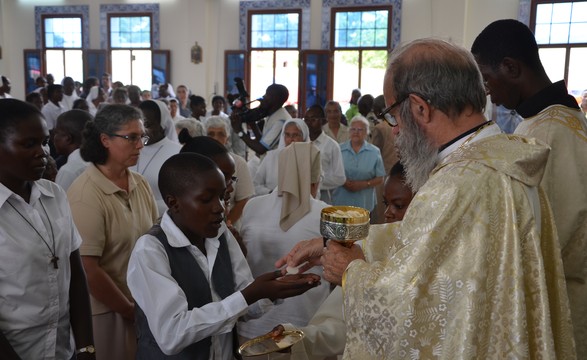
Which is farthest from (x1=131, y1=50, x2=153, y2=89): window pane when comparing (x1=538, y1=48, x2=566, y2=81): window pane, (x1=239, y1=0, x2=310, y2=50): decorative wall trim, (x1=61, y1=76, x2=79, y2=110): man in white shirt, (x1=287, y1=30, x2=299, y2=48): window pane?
(x1=538, y1=48, x2=566, y2=81): window pane

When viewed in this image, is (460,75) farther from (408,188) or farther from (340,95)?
(340,95)

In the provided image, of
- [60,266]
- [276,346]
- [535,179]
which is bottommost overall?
[276,346]

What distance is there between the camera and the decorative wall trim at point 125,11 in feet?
47.5

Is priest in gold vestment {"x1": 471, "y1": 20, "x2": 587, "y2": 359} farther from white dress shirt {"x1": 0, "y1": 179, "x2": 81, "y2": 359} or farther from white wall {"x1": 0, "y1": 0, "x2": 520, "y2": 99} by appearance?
white wall {"x1": 0, "y1": 0, "x2": 520, "y2": 99}

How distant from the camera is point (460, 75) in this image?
160cm

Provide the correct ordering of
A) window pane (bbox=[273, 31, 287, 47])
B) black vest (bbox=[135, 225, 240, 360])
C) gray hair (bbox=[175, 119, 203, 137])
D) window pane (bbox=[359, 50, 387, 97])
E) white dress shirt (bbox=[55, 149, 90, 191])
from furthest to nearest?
window pane (bbox=[273, 31, 287, 47]) < window pane (bbox=[359, 50, 387, 97]) < gray hair (bbox=[175, 119, 203, 137]) < white dress shirt (bbox=[55, 149, 90, 191]) < black vest (bbox=[135, 225, 240, 360])

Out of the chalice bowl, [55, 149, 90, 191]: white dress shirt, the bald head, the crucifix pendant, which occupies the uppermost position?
the bald head

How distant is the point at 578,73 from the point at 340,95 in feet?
16.7

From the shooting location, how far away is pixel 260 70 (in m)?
14.1

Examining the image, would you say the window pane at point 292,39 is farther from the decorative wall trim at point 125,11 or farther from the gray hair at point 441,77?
the gray hair at point 441,77

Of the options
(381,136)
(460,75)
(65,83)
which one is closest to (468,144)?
(460,75)

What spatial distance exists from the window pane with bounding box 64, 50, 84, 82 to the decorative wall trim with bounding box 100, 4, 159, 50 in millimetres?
870

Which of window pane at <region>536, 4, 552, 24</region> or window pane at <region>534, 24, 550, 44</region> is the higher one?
window pane at <region>536, 4, 552, 24</region>

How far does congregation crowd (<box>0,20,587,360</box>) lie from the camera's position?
1.47 metres
